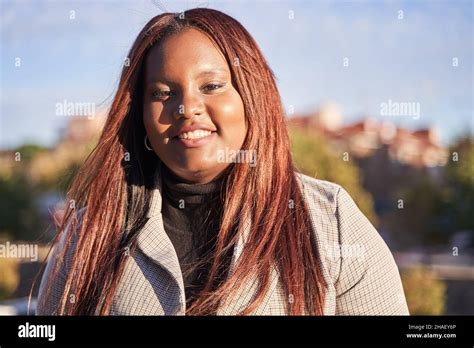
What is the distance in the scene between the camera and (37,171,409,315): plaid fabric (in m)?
1.65

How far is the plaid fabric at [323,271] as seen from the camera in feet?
5.41

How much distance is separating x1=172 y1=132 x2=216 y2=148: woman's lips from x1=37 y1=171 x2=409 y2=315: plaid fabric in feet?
0.43

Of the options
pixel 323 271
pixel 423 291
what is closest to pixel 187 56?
pixel 323 271

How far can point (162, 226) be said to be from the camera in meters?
1.72

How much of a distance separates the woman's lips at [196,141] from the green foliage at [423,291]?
2.95 meters

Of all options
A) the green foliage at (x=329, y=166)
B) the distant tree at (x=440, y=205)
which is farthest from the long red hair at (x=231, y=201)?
the green foliage at (x=329, y=166)

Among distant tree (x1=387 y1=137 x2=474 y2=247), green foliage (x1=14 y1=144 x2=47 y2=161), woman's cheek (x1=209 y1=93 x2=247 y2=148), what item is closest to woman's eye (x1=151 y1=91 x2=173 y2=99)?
woman's cheek (x1=209 y1=93 x2=247 y2=148)

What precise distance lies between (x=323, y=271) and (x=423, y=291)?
2998mm

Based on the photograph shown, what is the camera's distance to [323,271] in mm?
1662

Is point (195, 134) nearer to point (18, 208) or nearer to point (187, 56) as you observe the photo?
point (187, 56)

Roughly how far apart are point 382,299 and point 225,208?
0.41 m

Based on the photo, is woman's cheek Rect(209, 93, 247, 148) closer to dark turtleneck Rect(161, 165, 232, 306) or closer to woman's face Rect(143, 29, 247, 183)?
woman's face Rect(143, 29, 247, 183)

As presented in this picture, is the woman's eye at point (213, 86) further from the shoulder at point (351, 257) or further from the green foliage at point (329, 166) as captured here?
the green foliage at point (329, 166)
